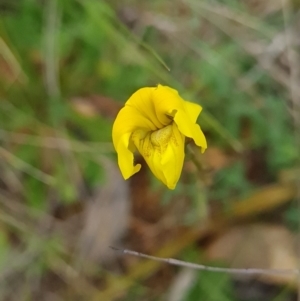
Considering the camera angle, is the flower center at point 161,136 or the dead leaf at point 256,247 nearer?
the flower center at point 161,136

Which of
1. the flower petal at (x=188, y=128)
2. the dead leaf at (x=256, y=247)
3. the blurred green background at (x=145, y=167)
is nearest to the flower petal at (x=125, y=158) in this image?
the flower petal at (x=188, y=128)

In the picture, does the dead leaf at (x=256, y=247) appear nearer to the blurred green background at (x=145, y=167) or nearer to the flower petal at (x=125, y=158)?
the blurred green background at (x=145, y=167)

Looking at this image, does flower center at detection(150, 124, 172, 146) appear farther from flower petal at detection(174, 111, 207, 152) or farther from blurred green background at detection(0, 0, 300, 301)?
blurred green background at detection(0, 0, 300, 301)

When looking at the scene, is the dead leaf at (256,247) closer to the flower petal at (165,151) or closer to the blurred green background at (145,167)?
the blurred green background at (145,167)

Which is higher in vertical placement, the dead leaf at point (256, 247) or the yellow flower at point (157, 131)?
the yellow flower at point (157, 131)

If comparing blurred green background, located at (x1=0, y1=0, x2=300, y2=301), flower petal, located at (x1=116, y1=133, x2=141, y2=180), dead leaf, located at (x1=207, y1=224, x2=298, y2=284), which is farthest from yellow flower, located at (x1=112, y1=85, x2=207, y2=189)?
dead leaf, located at (x1=207, y1=224, x2=298, y2=284)

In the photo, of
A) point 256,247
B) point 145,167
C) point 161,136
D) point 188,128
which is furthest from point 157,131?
point 256,247
